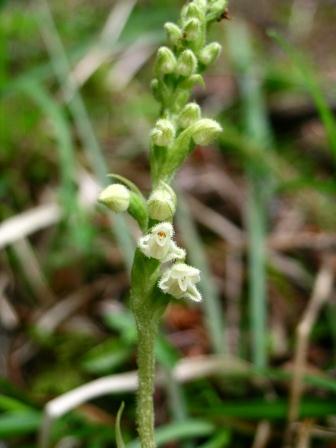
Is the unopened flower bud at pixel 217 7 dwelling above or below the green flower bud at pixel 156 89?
above

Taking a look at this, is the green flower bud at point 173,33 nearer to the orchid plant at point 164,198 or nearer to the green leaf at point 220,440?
the orchid plant at point 164,198

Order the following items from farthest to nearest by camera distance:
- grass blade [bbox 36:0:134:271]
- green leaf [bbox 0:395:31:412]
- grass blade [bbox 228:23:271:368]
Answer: grass blade [bbox 36:0:134:271], grass blade [bbox 228:23:271:368], green leaf [bbox 0:395:31:412]

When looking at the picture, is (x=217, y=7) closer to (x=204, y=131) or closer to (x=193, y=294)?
(x=204, y=131)

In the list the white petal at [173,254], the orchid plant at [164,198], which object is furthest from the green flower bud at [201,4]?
the white petal at [173,254]

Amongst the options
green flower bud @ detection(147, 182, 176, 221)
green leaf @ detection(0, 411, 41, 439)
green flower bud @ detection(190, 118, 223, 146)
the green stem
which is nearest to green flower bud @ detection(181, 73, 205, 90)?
green flower bud @ detection(190, 118, 223, 146)

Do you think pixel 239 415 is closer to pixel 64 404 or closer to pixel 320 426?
pixel 320 426

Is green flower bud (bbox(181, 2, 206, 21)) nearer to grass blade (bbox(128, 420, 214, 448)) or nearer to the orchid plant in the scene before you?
the orchid plant
